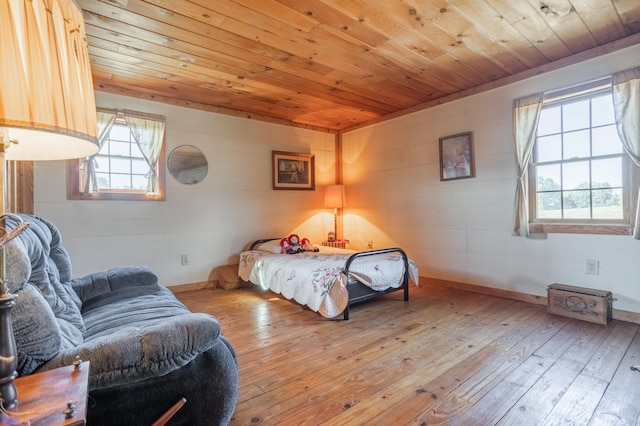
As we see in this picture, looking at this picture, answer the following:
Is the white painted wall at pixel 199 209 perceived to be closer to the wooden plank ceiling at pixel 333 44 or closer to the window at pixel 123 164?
the window at pixel 123 164

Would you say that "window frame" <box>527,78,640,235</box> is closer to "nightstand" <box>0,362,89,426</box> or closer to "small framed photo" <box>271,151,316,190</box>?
"small framed photo" <box>271,151,316,190</box>

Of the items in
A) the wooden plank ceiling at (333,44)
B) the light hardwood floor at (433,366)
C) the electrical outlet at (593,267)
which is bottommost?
the light hardwood floor at (433,366)

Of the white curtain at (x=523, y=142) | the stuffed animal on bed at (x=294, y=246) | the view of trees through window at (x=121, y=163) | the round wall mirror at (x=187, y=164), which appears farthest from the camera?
the stuffed animal on bed at (x=294, y=246)

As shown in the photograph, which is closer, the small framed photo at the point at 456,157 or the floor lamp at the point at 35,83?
the floor lamp at the point at 35,83

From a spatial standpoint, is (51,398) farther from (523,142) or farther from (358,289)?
(523,142)

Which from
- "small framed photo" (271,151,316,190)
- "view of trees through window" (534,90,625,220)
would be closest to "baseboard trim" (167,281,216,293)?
"small framed photo" (271,151,316,190)

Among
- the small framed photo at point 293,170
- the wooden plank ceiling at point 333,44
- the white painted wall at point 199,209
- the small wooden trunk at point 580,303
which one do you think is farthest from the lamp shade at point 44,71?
the small framed photo at point 293,170

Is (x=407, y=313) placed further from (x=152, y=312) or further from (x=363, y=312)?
(x=152, y=312)

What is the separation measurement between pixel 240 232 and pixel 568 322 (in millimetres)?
3901

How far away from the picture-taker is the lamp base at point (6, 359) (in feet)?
2.41

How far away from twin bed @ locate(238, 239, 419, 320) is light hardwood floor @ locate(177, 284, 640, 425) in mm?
Answer: 177

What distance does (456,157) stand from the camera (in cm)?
411

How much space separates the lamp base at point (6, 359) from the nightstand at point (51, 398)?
0.03m

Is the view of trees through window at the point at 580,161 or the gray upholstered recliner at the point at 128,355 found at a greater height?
the view of trees through window at the point at 580,161
